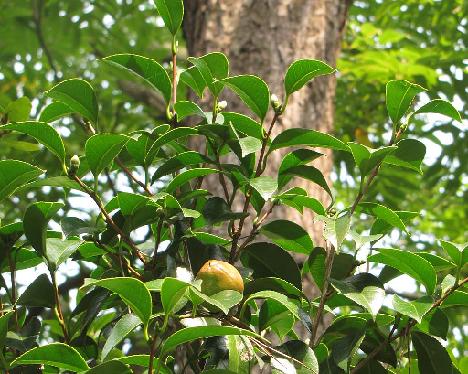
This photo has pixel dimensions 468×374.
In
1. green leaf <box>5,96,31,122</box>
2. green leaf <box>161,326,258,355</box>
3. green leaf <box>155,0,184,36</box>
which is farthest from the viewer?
green leaf <box>5,96,31,122</box>

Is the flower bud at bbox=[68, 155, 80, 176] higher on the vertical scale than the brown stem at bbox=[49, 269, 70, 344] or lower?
higher

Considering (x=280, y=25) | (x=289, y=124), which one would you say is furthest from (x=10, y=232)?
(x=280, y=25)

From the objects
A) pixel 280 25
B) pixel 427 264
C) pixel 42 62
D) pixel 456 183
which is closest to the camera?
pixel 427 264

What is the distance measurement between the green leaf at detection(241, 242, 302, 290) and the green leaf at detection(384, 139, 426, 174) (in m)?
0.18

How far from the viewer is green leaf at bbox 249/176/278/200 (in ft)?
3.09

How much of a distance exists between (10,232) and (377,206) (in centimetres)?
46

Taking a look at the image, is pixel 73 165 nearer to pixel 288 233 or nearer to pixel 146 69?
pixel 146 69

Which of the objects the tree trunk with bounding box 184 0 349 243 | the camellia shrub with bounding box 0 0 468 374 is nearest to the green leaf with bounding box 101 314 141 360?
the camellia shrub with bounding box 0 0 468 374

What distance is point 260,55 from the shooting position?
2.06 metres

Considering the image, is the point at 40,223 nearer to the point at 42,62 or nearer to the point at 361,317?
the point at 361,317

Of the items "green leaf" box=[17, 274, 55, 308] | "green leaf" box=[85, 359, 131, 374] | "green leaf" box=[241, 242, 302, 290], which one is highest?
"green leaf" box=[85, 359, 131, 374]

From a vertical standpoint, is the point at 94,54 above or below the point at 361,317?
below

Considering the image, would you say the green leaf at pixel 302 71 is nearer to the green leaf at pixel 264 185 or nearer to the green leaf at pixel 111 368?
the green leaf at pixel 264 185

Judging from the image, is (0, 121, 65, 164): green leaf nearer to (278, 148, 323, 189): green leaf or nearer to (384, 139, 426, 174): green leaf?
(278, 148, 323, 189): green leaf
